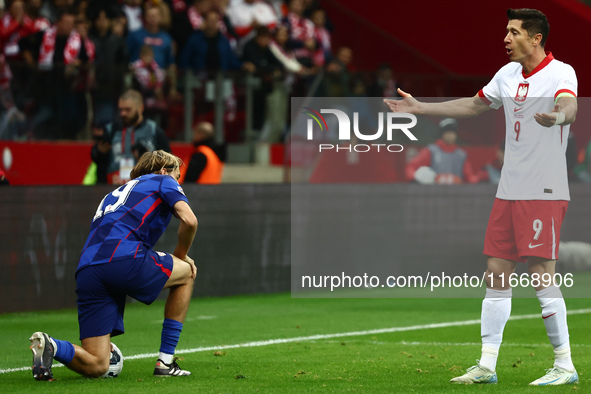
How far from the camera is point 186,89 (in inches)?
548

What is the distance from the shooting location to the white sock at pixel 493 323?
276 inches

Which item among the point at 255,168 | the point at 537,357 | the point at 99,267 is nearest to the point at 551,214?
the point at 537,357

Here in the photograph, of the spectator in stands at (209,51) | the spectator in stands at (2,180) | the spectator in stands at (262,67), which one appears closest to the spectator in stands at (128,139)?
the spectator in stands at (2,180)

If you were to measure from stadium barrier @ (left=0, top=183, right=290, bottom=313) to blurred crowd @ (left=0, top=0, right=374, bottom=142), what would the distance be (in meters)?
1.42

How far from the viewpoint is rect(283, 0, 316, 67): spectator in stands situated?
58.1 ft

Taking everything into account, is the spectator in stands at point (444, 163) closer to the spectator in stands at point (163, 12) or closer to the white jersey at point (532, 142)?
the spectator in stands at point (163, 12)

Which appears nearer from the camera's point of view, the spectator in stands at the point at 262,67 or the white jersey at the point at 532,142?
the white jersey at the point at 532,142

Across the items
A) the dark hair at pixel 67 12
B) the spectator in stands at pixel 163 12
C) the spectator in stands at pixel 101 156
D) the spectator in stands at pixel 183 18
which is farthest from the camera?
the spectator in stands at pixel 183 18

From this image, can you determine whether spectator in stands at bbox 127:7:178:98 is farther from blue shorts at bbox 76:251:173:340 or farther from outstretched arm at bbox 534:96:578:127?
outstretched arm at bbox 534:96:578:127

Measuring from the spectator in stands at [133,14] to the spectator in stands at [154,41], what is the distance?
0.28 m

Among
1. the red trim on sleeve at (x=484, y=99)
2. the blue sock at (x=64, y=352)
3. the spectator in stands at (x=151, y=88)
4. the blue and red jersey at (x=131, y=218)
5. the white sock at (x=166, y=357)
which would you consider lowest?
the white sock at (x=166, y=357)

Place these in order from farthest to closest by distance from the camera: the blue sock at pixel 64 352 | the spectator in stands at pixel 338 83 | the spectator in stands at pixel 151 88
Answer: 1. the spectator in stands at pixel 338 83
2. the spectator in stands at pixel 151 88
3. the blue sock at pixel 64 352

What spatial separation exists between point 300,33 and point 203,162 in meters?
5.49

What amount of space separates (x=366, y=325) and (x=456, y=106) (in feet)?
12.1
